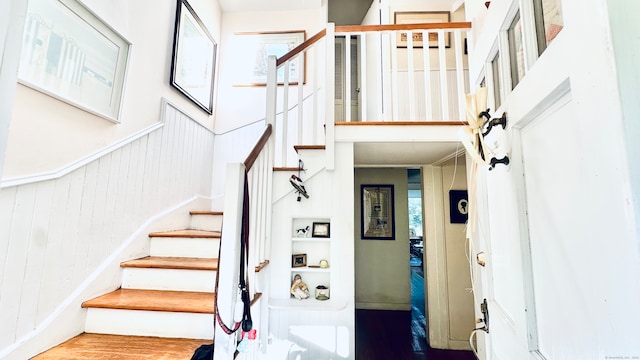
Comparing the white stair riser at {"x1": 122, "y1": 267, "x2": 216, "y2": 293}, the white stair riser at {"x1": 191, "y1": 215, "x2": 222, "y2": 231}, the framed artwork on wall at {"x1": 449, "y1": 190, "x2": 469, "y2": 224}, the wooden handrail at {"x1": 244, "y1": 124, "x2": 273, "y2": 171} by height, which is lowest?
the white stair riser at {"x1": 122, "y1": 267, "x2": 216, "y2": 293}

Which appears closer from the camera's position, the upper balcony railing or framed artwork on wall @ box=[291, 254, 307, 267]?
framed artwork on wall @ box=[291, 254, 307, 267]

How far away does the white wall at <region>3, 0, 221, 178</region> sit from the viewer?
1.31 meters

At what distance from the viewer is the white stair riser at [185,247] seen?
6.73 ft

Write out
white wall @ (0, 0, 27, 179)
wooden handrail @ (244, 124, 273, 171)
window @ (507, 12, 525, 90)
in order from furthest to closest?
wooden handrail @ (244, 124, 273, 171)
window @ (507, 12, 525, 90)
white wall @ (0, 0, 27, 179)

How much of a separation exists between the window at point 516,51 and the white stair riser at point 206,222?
235cm

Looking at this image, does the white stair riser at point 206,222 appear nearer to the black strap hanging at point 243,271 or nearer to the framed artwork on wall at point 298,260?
the framed artwork on wall at point 298,260

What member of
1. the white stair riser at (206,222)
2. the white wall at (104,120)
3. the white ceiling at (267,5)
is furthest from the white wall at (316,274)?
the white ceiling at (267,5)

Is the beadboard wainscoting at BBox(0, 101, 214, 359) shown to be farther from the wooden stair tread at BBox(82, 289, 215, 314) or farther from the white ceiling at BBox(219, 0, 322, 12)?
the white ceiling at BBox(219, 0, 322, 12)

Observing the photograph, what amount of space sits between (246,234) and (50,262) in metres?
1.07

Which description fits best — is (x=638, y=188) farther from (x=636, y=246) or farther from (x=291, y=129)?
(x=291, y=129)

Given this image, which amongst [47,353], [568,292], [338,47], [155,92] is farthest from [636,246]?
[338,47]

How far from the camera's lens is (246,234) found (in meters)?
1.28

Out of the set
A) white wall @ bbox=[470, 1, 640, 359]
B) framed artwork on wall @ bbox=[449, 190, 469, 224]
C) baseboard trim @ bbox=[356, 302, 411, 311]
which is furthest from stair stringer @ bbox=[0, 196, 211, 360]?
baseboard trim @ bbox=[356, 302, 411, 311]

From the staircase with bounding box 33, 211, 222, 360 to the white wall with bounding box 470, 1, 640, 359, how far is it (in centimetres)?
146
